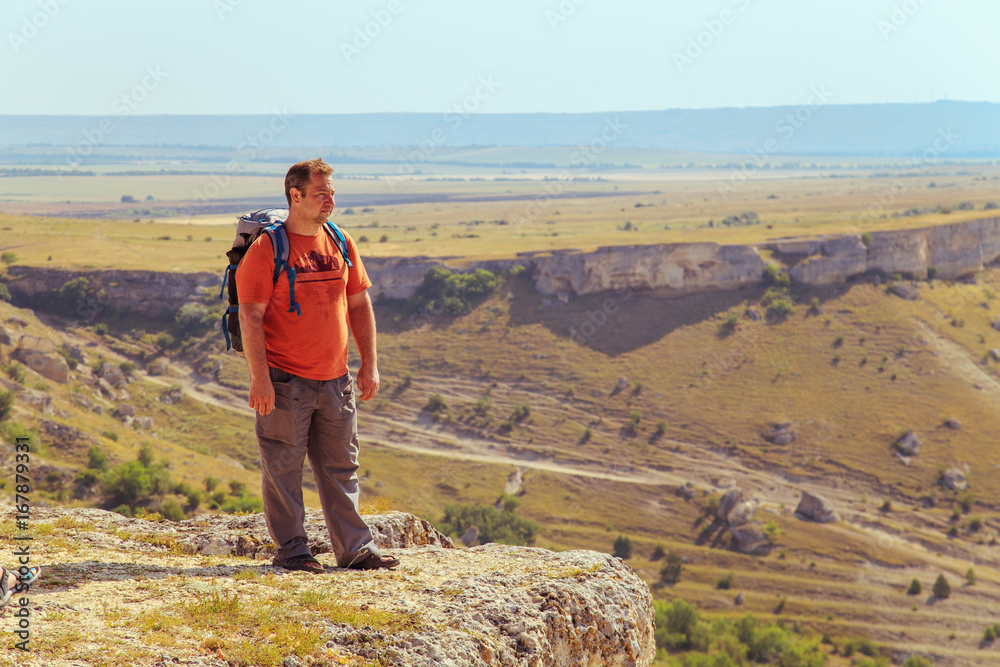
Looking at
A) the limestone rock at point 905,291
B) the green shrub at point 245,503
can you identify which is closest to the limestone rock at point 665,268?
the limestone rock at point 905,291

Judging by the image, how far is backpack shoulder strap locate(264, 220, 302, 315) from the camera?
4.36m

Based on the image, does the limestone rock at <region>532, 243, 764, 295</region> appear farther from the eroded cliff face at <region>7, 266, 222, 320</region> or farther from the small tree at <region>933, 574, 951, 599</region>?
the small tree at <region>933, 574, 951, 599</region>

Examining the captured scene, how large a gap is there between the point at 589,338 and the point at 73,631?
42.1 m

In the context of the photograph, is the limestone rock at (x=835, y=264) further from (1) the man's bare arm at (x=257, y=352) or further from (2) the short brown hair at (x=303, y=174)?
(1) the man's bare arm at (x=257, y=352)

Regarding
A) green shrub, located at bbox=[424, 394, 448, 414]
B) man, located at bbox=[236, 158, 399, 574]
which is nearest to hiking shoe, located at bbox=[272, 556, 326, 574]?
man, located at bbox=[236, 158, 399, 574]

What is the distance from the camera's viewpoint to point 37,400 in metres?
23.0

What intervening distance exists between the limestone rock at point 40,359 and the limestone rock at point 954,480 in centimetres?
3685

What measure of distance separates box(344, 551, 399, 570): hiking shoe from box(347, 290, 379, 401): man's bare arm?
993mm

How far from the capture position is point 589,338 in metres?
44.8

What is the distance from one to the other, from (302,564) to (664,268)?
148ft

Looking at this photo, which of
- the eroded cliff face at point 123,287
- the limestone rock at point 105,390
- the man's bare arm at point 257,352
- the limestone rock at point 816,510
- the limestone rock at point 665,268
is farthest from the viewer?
the limestone rock at point 665,268

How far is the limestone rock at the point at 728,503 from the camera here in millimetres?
30047

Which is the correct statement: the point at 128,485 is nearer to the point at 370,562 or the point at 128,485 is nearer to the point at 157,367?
the point at 370,562

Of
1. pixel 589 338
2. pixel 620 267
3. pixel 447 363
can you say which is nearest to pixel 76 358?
pixel 447 363
